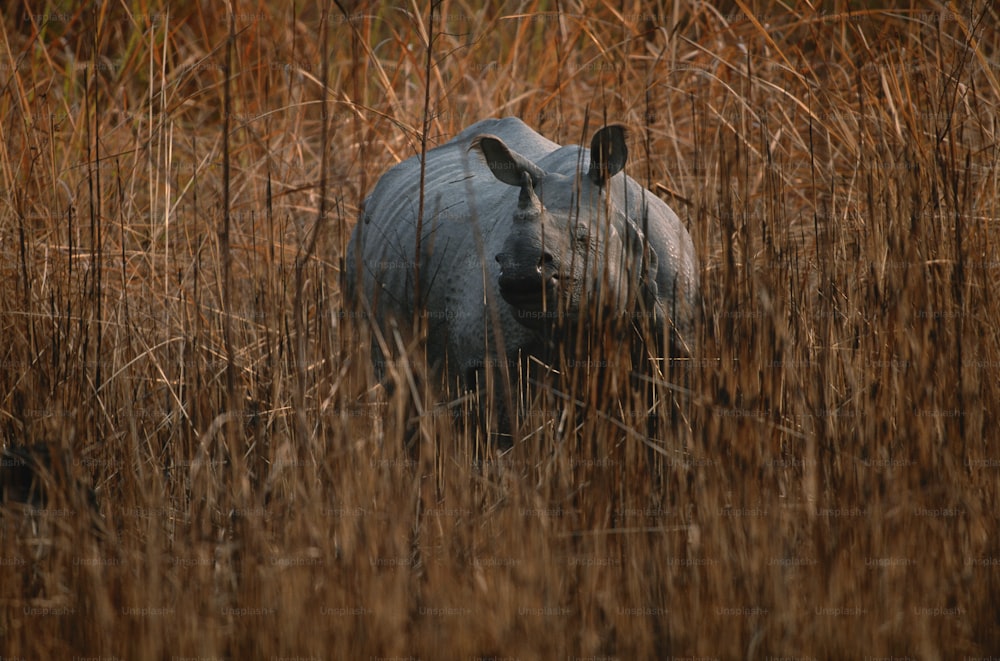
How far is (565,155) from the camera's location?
3357mm

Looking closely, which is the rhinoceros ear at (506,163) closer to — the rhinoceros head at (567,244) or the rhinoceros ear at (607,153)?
the rhinoceros head at (567,244)

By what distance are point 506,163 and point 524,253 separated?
435 millimetres

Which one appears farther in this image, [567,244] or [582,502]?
[567,244]

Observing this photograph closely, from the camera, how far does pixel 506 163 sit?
310 cm

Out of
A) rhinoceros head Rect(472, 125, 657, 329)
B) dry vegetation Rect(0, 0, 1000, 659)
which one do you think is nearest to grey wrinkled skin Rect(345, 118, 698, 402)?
rhinoceros head Rect(472, 125, 657, 329)

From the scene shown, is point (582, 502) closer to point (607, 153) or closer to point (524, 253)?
point (524, 253)

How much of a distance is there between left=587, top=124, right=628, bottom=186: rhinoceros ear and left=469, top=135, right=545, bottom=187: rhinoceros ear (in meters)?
0.16

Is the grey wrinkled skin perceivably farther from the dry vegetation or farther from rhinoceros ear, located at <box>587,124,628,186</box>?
the dry vegetation

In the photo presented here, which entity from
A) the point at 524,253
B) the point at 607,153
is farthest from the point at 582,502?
the point at 607,153

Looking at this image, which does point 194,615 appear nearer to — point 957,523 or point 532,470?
point 532,470

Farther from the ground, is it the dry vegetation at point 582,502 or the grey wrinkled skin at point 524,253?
the grey wrinkled skin at point 524,253

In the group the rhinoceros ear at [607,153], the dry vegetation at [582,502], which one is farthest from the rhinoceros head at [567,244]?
the dry vegetation at [582,502]

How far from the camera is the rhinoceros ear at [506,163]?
120 inches

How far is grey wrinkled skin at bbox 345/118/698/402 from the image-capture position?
9.14 feet
